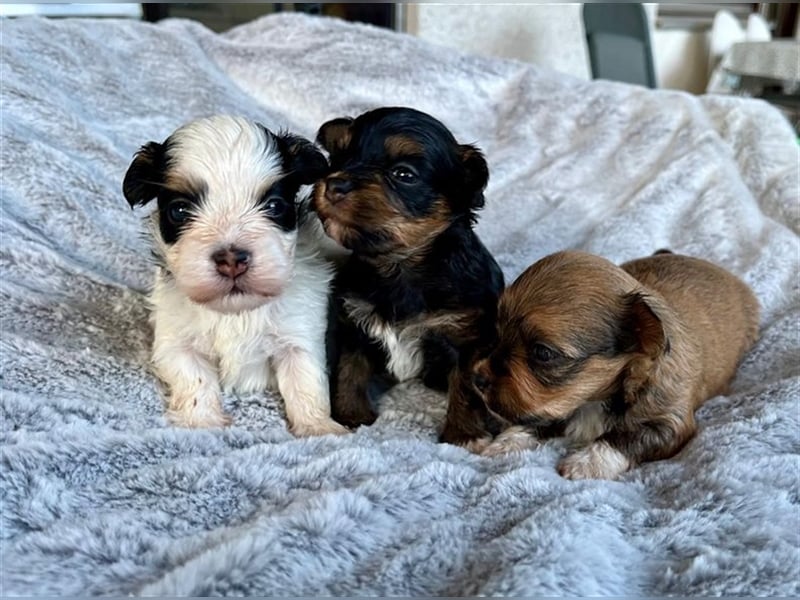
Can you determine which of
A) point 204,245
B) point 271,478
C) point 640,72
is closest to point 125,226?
point 204,245

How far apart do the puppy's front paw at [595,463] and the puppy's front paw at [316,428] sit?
1.90ft

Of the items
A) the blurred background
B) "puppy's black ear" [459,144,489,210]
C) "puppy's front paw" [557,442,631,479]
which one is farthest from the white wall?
"puppy's front paw" [557,442,631,479]

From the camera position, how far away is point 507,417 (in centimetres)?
183

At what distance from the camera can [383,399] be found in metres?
2.21

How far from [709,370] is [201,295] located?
4.57ft

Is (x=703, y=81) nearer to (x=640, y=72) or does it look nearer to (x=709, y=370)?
(x=640, y=72)

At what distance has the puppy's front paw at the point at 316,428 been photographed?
1968mm

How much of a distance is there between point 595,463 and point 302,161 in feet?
3.40

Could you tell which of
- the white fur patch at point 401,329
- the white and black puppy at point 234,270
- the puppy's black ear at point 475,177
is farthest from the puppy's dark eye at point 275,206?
the puppy's black ear at point 475,177

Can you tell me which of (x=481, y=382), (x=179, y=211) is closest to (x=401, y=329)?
(x=481, y=382)

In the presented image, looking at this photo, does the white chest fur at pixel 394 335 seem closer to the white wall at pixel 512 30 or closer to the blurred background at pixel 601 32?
the blurred background at pixel 601 32

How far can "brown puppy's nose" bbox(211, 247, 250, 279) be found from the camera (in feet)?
5.61

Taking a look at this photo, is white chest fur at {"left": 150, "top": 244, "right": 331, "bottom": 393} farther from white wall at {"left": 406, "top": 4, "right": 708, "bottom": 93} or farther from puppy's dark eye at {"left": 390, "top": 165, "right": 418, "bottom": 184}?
white wall at {"left": 406, "top": 4, "right": 708, "bottom": 93}

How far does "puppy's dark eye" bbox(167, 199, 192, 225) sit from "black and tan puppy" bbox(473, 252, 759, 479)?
0.79m
